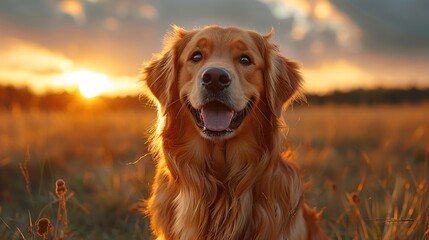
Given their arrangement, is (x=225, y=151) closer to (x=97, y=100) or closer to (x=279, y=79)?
(x=279, y=79)

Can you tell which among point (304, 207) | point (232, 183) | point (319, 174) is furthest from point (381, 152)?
point (232, 183)

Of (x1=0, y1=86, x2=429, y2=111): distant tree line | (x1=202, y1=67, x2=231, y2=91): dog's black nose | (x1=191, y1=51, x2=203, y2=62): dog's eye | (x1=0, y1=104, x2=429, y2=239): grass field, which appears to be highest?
(x1=191, y1=51, x2=203, y2=62): dog's eye

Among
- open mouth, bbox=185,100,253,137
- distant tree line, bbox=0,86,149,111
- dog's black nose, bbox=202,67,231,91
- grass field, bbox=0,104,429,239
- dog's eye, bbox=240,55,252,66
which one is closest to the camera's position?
dog's black nose, bbox=202,67,231,91

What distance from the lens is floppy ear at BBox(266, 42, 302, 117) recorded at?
10.5 feet

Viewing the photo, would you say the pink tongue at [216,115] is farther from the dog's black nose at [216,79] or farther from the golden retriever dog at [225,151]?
the dog's black nose at [216,79]

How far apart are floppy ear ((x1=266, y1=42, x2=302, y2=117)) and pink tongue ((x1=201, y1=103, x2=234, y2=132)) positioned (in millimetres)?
328

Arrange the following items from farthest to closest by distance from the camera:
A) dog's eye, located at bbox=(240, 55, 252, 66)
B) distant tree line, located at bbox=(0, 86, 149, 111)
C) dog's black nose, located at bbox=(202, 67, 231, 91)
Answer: distant tree line, located at bbox=(0, 86, 149, 111)
dog's eye, located at bbox=(240, 55, 252, 66)
dog's black nose, located at bbox=(202, 67, 231, 91)

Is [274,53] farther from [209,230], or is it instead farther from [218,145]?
[209,230]

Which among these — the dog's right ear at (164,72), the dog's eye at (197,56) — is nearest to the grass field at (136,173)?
the dog's right ear at (164,72)

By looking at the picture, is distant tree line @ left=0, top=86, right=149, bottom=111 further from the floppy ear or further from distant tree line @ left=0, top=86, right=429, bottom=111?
the floppy ear

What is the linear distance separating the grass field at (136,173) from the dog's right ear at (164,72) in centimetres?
27

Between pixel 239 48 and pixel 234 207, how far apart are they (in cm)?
105

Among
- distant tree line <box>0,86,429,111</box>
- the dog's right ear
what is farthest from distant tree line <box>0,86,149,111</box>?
the dog's right ear

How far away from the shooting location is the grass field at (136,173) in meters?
3.63
